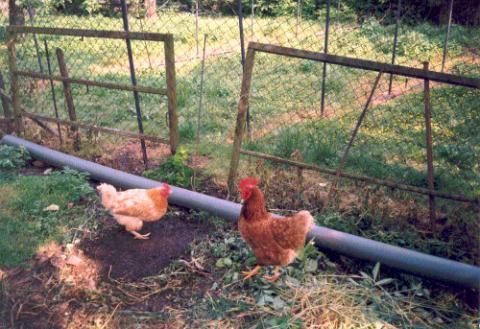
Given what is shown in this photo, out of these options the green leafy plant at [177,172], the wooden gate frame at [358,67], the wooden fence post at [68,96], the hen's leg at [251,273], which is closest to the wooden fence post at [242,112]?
the wooden gate frame at [358,67]

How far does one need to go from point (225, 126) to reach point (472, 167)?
9.97ft

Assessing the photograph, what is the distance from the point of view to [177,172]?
14.6 ft

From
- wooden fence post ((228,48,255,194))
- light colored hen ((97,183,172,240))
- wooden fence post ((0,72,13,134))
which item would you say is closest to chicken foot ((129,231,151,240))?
light colored hen ((97,183,172,240))

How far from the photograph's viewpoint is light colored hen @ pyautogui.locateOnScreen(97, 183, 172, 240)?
3600mm

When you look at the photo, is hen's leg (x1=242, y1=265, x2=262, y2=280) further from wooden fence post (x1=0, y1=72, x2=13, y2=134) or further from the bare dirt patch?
wooden fence post (x1=0, y1=72, x2=13, y2=134)

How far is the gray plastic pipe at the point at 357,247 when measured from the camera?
2.98 metres

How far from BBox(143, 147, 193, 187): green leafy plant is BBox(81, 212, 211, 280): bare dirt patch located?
0.45 m

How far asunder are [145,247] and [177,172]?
40.0 inches

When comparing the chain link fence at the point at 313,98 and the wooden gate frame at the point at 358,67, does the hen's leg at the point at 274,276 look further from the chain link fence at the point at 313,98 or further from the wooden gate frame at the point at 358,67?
the chain link fence at the point at 313,98

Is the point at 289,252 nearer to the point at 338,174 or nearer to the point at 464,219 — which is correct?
the point at 338,174

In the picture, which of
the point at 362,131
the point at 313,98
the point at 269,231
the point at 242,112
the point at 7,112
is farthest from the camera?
the point at 313,98

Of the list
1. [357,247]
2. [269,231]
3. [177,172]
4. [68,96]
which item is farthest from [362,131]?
[68,96]

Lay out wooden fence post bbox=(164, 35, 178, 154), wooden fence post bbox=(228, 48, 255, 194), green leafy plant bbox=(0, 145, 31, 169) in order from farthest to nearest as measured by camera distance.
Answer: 1. green leafy plant bbox=(0, 145, 31, 169)
2. wooden fence post bbox=(164, 35, 178, 154)
3. wooden fence post bbox=(228, 48, 255, 194)

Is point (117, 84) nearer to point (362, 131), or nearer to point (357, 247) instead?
point (357, 247)
